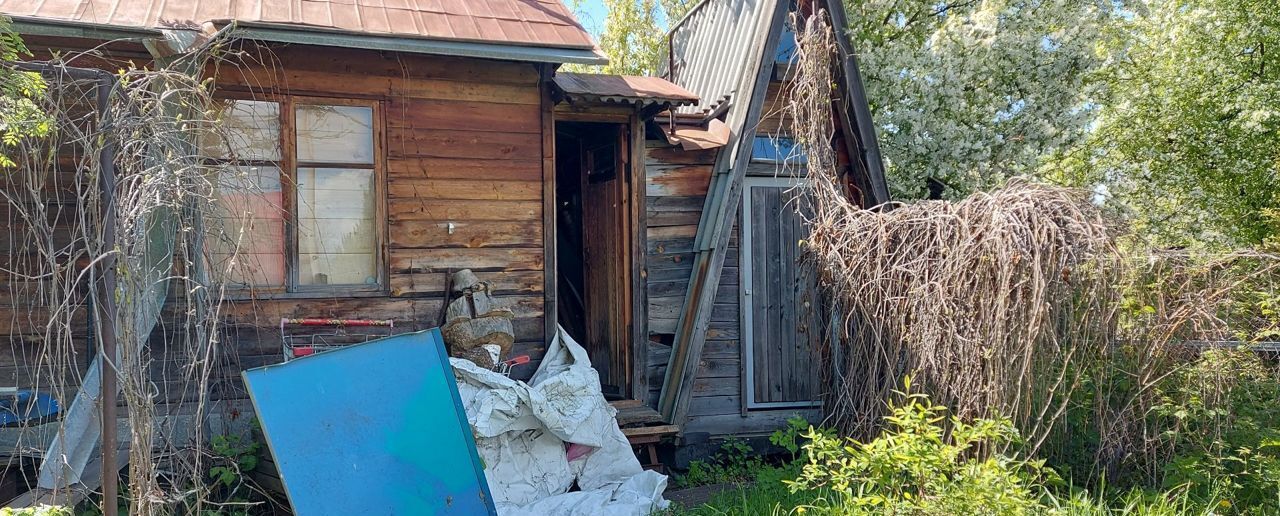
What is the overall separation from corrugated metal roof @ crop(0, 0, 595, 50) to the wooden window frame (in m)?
0.59

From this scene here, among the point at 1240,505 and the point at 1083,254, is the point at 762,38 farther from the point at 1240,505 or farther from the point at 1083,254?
the point at 1240,505

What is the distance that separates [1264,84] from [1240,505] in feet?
25.6

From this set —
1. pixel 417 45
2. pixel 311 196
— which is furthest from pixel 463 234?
pixel 417 45

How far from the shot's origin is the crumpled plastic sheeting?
5.61 metres

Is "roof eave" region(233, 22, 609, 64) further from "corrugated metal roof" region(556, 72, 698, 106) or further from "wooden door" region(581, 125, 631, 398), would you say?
"wooden door" region(581, 125, 631, 398)

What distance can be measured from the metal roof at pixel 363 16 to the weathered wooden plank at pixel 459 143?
2.57 feet

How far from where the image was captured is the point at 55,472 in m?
4.07

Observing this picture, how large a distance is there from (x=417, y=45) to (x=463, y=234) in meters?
1.40

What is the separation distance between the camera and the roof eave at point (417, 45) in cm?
530

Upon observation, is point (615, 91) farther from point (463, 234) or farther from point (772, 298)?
point (772, 298)

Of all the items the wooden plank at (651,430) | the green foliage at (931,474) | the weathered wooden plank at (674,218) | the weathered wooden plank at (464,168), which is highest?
the weathered wooden plank at (464,168)

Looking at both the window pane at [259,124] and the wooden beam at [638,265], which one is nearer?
the window pane at [259,124]

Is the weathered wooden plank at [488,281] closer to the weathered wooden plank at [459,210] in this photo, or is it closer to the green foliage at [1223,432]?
the weathered wooden plank at [459,210]

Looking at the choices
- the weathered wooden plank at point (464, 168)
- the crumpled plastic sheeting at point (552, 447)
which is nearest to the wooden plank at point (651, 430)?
the crumpled plastic sheeting at point (552, 447)
